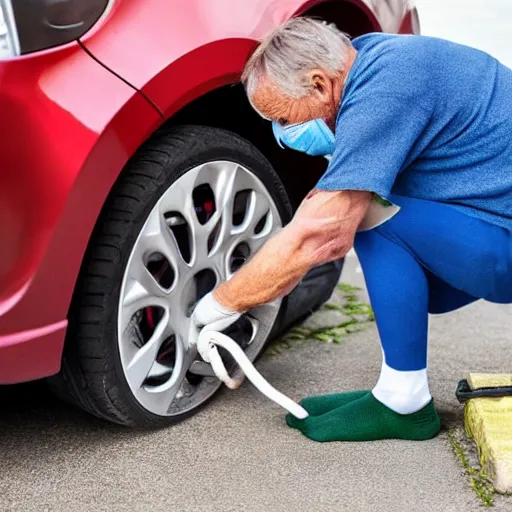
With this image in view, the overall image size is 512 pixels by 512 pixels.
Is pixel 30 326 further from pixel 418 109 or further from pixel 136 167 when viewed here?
pixel 418 109

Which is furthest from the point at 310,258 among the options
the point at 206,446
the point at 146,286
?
the point at 206,446

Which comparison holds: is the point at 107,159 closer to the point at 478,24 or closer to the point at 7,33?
the point at 7,33

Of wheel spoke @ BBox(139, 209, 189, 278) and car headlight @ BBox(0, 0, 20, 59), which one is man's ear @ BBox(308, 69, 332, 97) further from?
car headlight @ BBox(0, 0, 20, 59)

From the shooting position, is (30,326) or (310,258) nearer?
(30,326)

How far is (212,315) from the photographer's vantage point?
6.86 feet

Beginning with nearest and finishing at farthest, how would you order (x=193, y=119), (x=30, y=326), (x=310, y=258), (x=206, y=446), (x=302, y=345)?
(x=30, y=326) < (x=310, y=258) < (x=206, y=446) < (x=193, y=119) < (x=302, y=345)

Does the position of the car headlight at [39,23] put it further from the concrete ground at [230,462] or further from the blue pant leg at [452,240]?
the concrete ground at [230,462]

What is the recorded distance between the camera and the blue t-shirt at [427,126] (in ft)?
6.02

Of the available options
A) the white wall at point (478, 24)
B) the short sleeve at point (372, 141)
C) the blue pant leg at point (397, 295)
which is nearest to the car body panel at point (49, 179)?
the short sleeve at point (372, 141)

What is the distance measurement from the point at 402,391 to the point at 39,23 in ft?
3.86

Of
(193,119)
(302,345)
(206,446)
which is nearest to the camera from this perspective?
(206,446)

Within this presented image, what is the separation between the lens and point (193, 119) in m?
2.36

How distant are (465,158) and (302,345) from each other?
3.27ft

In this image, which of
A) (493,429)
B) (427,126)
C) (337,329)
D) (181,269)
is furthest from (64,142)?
(337,329)
